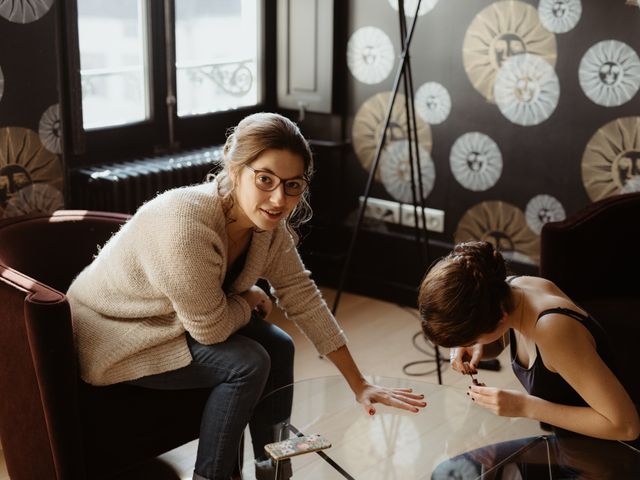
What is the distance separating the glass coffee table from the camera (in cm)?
186

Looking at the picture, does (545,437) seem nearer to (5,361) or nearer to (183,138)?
(5,361)

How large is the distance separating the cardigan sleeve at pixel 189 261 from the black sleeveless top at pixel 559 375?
767 millimetres

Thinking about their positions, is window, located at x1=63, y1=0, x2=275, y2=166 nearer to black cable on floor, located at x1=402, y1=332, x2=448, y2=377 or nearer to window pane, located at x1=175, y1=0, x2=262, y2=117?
window pane, located at x1=175, y1=0, x2=262, y2=117

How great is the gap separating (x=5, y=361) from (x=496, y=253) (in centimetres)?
127

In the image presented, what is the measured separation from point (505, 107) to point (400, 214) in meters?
0.72

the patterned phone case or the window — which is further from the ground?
the window

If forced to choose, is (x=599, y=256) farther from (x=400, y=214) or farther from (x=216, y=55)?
(x=216, y=55)

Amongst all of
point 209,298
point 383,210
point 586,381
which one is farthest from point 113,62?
point 586,381

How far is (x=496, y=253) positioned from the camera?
1855 millimetres

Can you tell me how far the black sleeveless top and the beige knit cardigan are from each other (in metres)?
0.76

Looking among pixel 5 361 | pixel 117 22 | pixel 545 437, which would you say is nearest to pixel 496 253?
pixel 545 437

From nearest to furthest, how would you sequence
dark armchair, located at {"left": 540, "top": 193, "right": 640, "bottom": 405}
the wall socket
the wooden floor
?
1. dark armchair, located at {"left": 540, "top": 193, "right": 640, "bottom": 405}
2. the wooden floor
3. the wall socket

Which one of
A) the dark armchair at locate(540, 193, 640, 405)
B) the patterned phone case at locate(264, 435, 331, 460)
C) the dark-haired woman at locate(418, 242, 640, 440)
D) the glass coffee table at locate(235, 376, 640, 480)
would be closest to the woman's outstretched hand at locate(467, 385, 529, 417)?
the dark-haired woman at locate(418, 242, 640, 440)

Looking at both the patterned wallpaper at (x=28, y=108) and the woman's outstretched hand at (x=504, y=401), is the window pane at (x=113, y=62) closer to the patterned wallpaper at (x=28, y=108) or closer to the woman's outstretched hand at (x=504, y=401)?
the patterned wallpaper at (x=28, y=108)
